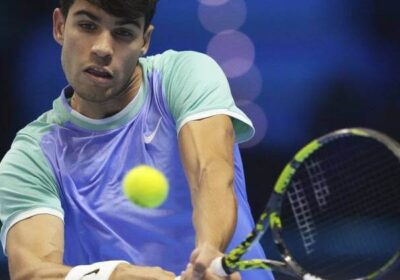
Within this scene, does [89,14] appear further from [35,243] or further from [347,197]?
[347,197]

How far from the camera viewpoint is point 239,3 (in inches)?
226

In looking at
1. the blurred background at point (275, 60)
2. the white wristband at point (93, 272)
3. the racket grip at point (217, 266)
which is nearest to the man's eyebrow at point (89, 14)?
the white wristband at point (93, 272)

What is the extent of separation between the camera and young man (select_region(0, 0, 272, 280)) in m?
3.12

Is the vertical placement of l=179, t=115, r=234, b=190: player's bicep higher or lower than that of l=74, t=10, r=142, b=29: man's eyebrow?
lower

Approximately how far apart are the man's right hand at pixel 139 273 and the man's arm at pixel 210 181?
149 millimetres

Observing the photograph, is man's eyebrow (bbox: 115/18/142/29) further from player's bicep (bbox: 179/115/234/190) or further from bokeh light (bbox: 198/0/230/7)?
bokeh light (bbox: 198/0/230/7)

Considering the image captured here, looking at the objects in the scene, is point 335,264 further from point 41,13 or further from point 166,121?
point 41,13

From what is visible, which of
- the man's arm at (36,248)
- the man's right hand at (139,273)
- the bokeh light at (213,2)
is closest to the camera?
the man's right hand at (139,273)

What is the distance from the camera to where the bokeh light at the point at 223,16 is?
5.72 meters

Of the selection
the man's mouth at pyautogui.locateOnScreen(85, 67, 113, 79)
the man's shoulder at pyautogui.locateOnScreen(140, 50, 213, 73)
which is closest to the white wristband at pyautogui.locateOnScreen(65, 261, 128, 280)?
the man's mouth at pyautogui.locateOnScreen(85, 67, 113, 79)

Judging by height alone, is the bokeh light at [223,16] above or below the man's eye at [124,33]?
above

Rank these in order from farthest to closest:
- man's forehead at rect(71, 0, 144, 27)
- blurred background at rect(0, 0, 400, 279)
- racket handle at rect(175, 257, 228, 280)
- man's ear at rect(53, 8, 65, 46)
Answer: blurred background at rect(0, 0, 400, 279)
man's ear at rect(53, 8, 65, 46)
man's forehead at rect(71, 0, 144, 27)
racket handle at rect(175, 257, 228, 280)

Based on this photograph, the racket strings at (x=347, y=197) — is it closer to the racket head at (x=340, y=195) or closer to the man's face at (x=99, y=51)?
the racket head at (x=340, y=195)

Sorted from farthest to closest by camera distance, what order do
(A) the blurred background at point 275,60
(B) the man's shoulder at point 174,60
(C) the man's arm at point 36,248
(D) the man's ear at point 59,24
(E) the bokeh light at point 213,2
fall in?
(E) the bokeh light at point 213,2 < (A) the blurred background at point 275,60 < (D) the man's ear at point 59,24 < (B) the man's shoulder at point 174,60 < (C) the man's arm at point 36,248
